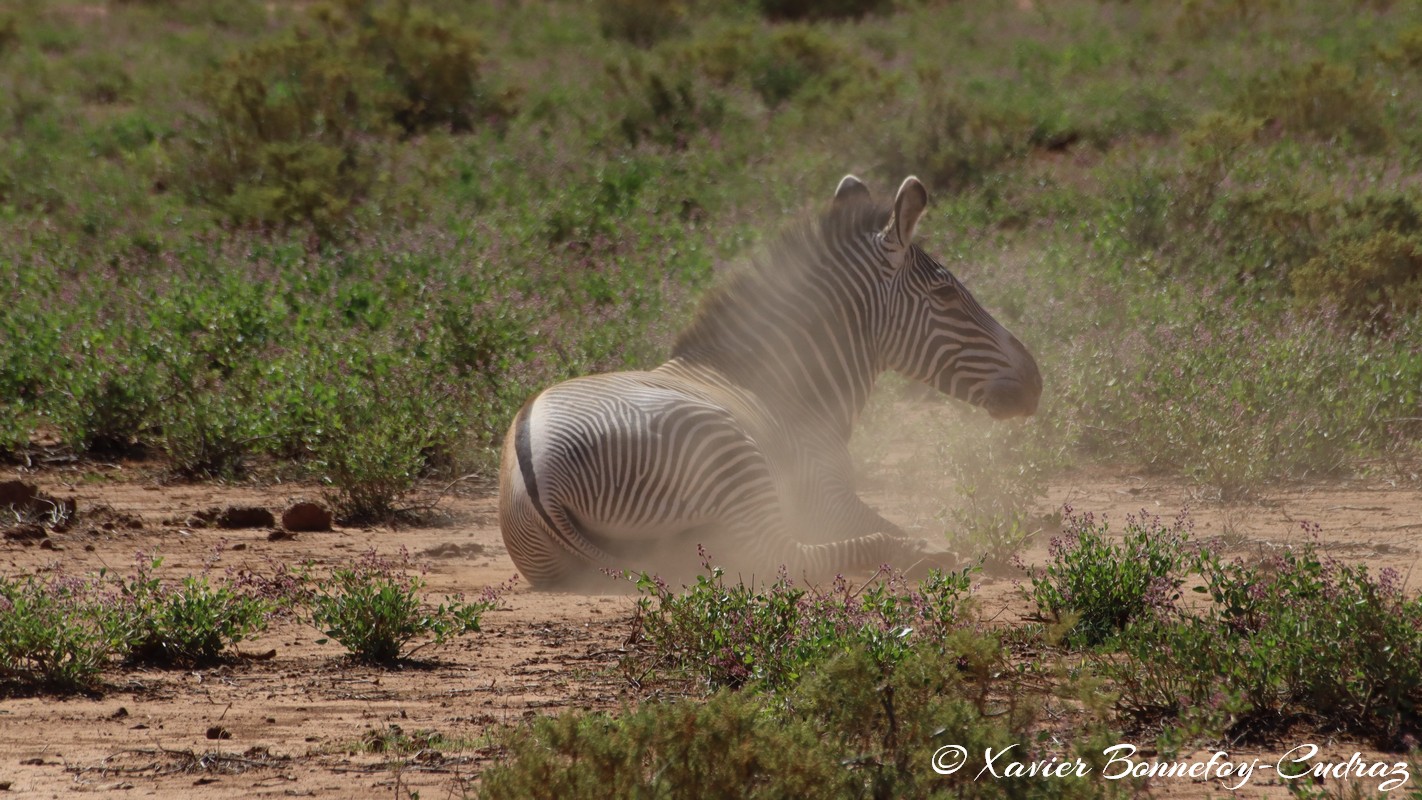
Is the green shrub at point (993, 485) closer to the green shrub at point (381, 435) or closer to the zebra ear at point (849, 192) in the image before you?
the zebra ear at point (849, 192)

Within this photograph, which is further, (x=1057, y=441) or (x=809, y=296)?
(x=1057, y=441)

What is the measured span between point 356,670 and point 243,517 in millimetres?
2550

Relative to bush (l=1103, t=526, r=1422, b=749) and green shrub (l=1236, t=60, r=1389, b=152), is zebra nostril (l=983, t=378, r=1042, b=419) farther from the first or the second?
green shrub (l=1236, t=60, r=1389, b=152)

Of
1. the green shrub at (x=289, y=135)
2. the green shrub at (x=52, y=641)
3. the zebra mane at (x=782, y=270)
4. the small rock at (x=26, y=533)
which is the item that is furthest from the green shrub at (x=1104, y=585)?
the green shrub at (x=289, y=135)

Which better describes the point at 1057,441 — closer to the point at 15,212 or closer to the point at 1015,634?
the point at 1015,634

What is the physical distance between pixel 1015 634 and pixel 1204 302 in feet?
15.1

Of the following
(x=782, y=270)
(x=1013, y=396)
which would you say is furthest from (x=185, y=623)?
(x=1013, y=396)

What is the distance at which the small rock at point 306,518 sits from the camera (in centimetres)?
714

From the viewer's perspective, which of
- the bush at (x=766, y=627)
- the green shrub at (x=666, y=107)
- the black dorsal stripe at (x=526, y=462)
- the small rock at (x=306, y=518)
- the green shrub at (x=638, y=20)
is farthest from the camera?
the green shrub at (x=638, y=20)

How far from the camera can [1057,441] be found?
792 cm

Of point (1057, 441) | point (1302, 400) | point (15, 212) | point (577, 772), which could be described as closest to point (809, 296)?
point (1057, 441)

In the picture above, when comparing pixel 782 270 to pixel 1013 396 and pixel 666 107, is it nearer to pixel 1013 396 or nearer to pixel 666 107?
pixel 1013 396

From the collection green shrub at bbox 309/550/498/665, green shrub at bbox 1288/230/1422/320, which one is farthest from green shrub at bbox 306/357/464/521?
green shrub at bbox 1288/230/1422/320

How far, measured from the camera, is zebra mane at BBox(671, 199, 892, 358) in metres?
6.73
